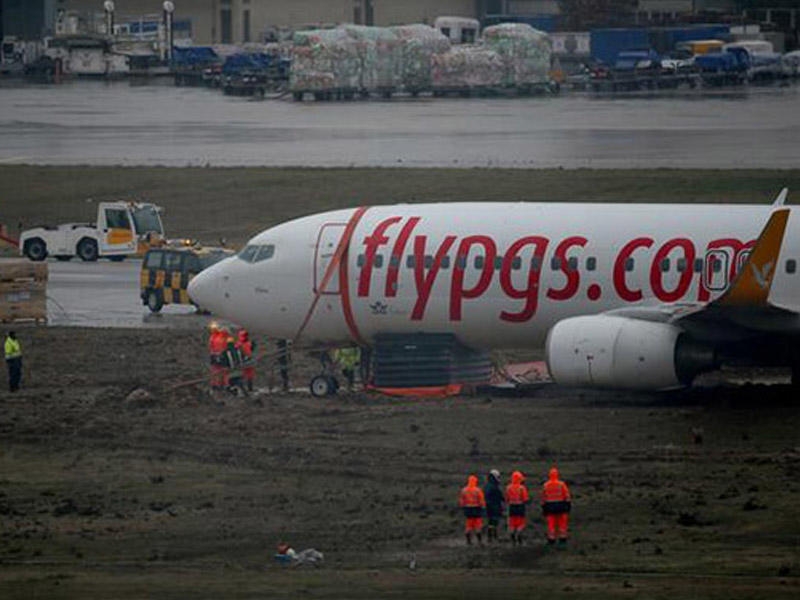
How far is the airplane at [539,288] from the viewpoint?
37000mm

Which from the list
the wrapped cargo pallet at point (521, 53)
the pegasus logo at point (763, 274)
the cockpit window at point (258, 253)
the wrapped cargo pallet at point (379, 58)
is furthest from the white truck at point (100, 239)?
the wrapped cargo pallet at point (521, 53)

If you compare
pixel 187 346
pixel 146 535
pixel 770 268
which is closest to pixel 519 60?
pixel 187 346

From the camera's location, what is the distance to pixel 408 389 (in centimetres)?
4019

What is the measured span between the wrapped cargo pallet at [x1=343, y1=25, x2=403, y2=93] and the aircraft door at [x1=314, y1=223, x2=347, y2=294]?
244 ft

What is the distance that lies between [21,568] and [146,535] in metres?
2.31

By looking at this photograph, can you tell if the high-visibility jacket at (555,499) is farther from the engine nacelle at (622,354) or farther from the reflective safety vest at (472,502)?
the engine nacelle at (622,354)

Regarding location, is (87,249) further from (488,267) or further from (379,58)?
(379,58)

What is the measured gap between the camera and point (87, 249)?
206 ft

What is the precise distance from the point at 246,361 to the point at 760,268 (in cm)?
1073

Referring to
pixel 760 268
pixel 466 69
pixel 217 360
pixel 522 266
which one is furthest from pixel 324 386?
pixel 466 69

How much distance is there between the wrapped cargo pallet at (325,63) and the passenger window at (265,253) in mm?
71132

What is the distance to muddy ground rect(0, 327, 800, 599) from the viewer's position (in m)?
26.5

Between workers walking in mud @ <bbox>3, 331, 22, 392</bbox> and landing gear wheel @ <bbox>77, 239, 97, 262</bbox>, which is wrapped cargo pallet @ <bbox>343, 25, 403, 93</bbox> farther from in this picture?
workers walking in mud @ <bbox>3, 331, 22, 392</bbox>

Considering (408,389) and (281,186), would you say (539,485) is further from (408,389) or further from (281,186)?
(281,186)
